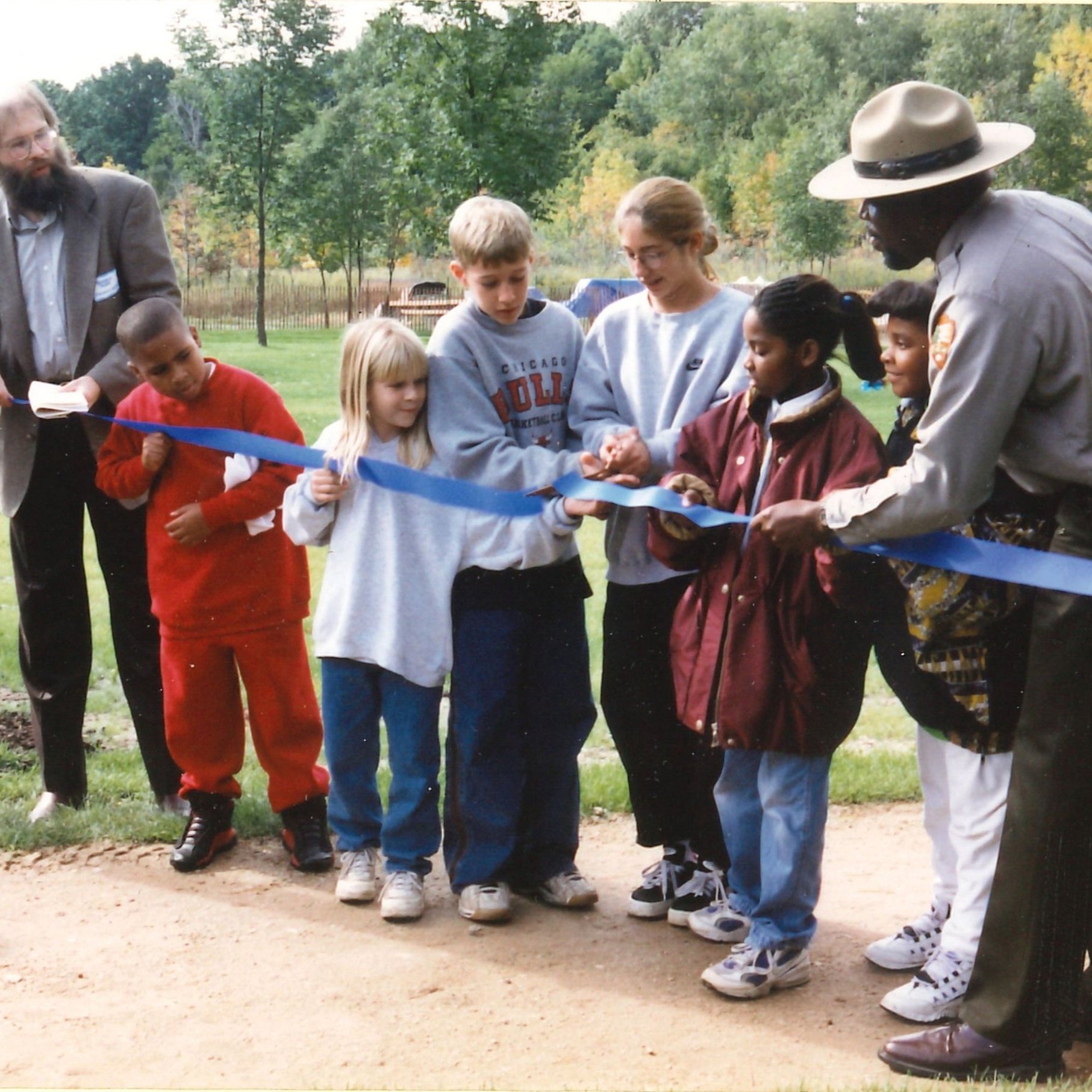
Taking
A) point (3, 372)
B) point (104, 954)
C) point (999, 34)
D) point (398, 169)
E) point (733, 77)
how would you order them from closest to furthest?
point (104, 954)
point (3, 372)
point (398, 169)
point (999, 34)
point (733, 77)

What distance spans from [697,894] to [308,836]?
50.1 inches

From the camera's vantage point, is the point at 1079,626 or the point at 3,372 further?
the point at 3,372

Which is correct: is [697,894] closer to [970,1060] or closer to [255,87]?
[970,1060]

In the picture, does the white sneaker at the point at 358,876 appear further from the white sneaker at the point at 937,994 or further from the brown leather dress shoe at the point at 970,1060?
the brown leather dress shoe at the point at 970,1060

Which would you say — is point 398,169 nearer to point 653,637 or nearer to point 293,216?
point 293,216

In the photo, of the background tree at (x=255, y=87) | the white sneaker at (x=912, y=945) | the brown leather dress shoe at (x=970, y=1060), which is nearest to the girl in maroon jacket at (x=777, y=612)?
the white sneaker at (x=912, y=945)

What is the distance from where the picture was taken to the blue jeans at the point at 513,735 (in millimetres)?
3811

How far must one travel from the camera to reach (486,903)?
3.81 meters

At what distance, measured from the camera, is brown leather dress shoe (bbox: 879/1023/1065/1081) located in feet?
9.51

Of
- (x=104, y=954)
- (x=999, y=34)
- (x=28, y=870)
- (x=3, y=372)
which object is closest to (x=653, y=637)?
(x=104, y=954)

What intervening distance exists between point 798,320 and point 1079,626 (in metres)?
0.97

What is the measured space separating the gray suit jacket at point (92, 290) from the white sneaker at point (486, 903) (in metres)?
1.95

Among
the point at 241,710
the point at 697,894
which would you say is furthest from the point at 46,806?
the point at 697,894

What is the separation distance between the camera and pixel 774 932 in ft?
11.2
